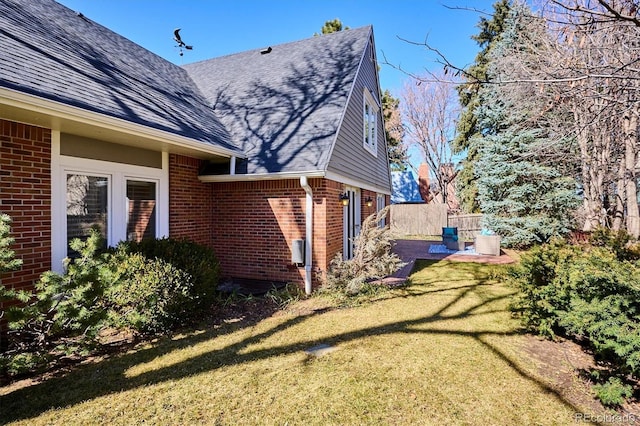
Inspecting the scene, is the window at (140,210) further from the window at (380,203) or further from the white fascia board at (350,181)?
the window at (380,203)

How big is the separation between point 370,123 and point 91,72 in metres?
8.08

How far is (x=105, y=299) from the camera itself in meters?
4.46

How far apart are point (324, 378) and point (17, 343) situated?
13.0 ft

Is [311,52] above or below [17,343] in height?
above

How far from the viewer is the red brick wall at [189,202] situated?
23.1 ft

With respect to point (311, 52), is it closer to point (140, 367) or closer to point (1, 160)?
point (1, 160)

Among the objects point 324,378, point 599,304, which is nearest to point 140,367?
point 324,378

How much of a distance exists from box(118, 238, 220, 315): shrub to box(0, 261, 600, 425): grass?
66cm

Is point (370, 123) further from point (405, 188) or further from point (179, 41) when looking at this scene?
point (405, 188)

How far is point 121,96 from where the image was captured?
5.73 meters

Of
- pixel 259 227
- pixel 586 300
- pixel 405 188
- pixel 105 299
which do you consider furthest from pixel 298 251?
pixel 405 188

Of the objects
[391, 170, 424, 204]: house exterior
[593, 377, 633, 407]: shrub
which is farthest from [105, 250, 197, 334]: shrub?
[391, 170, 424, 204]: house exterior

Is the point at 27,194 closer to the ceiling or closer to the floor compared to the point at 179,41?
closer to the floor

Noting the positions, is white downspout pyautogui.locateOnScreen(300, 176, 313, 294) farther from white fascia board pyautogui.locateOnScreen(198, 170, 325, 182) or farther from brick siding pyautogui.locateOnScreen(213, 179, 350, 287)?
white fascia board pyautogui.locateOnScreen(198, 170, 325, 182)
